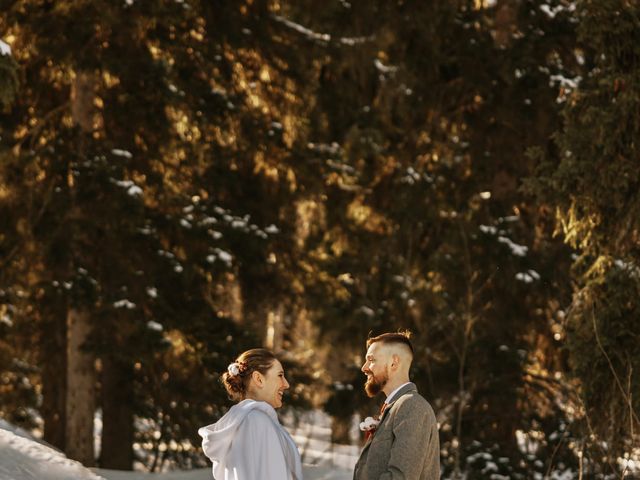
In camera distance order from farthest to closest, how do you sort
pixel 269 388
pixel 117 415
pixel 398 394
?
1. pixel 117 415
2. pixel 269 388
3. pixel 398 394

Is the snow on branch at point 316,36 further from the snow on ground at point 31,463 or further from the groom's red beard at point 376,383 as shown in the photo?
the groom's red beard at point 376,383

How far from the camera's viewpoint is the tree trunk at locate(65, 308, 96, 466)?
14859 mm

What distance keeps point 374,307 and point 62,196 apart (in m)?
5.67

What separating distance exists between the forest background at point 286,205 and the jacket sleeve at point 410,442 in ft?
28.3

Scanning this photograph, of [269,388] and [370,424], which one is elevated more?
[269,388]

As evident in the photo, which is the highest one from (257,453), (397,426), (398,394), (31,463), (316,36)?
(316,36)

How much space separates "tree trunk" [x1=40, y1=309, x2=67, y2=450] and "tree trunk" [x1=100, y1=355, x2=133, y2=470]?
0.70 meters

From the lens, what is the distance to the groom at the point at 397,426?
496 cm

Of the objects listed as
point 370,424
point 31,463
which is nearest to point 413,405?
point 370,424

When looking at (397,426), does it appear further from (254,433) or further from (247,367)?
(247,367)

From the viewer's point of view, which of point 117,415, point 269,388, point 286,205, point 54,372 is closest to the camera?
point 269,388

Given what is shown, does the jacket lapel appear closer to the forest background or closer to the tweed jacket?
the tweed jacket

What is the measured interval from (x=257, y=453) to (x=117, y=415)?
37.2 feet

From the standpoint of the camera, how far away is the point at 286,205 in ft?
58.4
